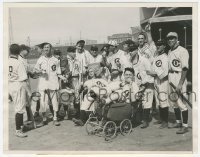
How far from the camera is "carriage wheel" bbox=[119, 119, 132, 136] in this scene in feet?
12.2

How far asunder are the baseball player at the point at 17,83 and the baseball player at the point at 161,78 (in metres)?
1.37

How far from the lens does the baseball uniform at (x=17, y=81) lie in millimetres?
3793

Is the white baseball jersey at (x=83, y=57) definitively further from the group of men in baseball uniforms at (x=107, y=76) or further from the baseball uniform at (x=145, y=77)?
the baseball uniform at (x=145, y=77)

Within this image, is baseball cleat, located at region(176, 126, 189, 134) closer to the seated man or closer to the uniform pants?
the seated man

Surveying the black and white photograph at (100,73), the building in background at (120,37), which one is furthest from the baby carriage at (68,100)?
the building in background at (120,37)

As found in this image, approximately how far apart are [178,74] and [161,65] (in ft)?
0.67


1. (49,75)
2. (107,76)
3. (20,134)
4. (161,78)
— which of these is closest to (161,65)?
(161,78)

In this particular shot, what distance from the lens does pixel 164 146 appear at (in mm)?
3752

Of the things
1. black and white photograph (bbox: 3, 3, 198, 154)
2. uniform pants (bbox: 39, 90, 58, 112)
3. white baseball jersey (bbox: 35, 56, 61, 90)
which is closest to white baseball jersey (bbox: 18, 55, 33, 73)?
black and white photograph (bbox: 3, 3, 198, 154)

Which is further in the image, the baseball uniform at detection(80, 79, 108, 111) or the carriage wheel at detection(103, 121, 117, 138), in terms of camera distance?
the baseball uniform at detection(80, 79, 108, 111)

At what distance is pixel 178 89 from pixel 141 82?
15.9 inches

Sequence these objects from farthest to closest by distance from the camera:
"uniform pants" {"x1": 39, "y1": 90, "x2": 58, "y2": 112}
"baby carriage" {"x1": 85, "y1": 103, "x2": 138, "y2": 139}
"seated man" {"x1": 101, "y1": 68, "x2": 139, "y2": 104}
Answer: "uniform pants" {"x1": 39, "y1": 90, "x2": 58, "y2": 112} < "seated man" {"x1": 101, "y1": 68, "x2": 139, "y2": 104} < "baby carriage" {"x1": 85, "y1": 103, "x2": 138, "y2": 139}

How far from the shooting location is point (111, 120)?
3660 millimetres

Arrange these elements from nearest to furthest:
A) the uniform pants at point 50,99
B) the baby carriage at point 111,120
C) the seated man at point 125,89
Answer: the baby carriage at point 111,120
the seated man at point 125,89
the uniform pants at point 50,99
